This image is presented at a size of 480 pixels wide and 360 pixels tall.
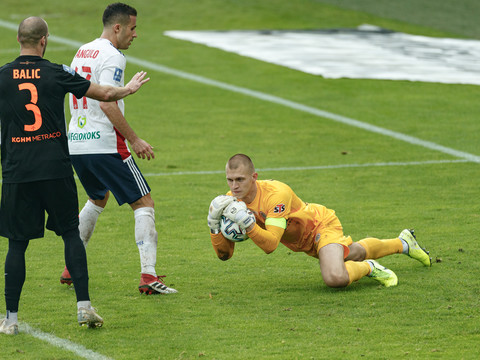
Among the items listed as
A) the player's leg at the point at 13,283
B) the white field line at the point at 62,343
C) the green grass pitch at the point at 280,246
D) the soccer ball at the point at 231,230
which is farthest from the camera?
the soccer ball at the point at 231,230

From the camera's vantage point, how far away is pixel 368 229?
31.9 feet

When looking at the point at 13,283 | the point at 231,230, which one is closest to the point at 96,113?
the point at 231,230

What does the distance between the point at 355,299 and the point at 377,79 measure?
12.7 metres

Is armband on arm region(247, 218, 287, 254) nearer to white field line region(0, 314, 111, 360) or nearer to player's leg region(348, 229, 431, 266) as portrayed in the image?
player's leg region(348, 229, 431, 266)

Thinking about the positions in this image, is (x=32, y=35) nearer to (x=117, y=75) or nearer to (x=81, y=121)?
(x=117, y=75)

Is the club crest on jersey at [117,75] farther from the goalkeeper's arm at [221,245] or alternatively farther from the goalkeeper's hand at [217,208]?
the goalkeeper's arm at [221,245]

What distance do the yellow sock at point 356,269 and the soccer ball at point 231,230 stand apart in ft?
3.17

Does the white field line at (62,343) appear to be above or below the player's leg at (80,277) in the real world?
below

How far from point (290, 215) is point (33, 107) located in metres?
2.43

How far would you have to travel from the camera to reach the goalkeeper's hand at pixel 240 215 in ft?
23.2

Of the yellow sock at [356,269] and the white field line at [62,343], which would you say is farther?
the yellow sock at [356,269]

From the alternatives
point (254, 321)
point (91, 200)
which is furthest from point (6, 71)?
point (254, 321)

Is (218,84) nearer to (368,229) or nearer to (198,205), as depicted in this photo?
(198,205)

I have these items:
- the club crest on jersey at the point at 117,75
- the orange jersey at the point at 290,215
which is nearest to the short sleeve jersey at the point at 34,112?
the club crest on jersey at the point at 117,75
